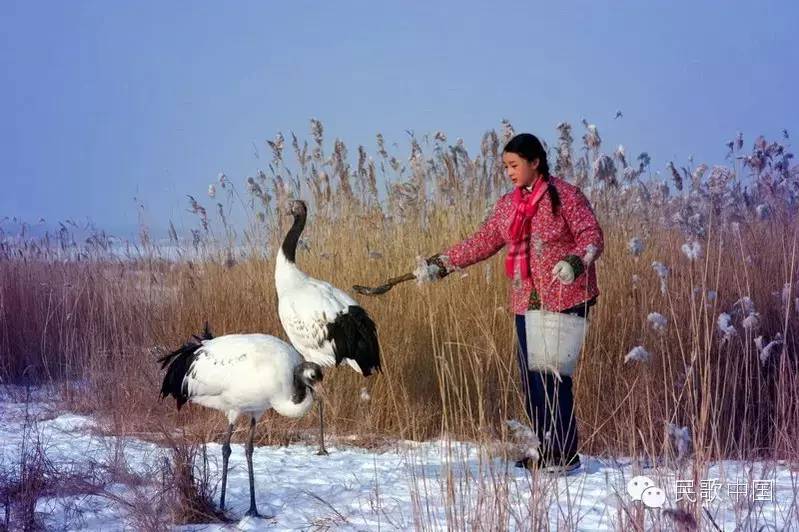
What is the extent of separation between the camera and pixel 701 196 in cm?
799

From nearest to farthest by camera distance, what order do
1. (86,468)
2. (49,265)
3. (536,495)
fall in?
1. (536,495)
2. (86,468)
3. (49,265)

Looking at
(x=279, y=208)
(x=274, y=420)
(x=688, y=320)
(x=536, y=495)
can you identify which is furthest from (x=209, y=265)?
(x=536, y=495)

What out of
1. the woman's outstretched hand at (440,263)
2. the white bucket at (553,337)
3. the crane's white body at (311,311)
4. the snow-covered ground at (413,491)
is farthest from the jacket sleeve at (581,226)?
the crane's white body at (311,311)

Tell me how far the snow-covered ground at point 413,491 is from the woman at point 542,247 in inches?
15.5

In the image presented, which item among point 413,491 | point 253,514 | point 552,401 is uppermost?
point 552,401

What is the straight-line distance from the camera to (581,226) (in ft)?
15.4

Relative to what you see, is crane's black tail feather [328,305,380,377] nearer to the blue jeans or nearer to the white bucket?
the blue jeans

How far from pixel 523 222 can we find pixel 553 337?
648 mm

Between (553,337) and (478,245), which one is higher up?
(478,245)

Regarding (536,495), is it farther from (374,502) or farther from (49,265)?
(49,265)

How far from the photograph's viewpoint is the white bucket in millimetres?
4648

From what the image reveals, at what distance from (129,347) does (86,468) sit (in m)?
2.83

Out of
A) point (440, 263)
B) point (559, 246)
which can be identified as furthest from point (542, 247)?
point (440, 263)

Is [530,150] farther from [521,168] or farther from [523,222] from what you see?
[523,222]
